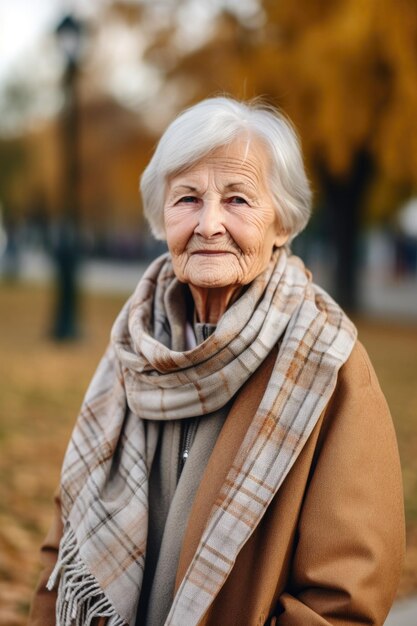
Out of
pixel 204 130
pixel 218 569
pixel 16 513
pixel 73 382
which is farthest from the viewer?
pixel 73 382

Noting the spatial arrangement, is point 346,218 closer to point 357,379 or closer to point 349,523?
point 357,379

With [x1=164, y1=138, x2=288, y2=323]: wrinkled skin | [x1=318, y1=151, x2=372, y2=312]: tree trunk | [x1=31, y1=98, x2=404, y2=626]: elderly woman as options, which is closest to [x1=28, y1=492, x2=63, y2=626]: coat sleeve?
[x1=31, y1=98, x2=404, y2=626]: elderly woman

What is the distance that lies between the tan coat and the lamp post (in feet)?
34.3

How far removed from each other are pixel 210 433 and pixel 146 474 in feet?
0.65

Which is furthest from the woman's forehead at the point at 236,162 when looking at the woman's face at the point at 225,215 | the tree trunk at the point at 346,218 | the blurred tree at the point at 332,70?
the tree trunk at the point at 346,218

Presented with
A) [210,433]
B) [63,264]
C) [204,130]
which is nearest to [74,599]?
[210,433]

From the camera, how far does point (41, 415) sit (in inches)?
280

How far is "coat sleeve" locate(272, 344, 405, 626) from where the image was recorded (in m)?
1.66

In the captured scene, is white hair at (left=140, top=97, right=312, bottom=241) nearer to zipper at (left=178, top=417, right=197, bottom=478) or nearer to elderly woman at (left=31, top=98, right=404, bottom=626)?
elderly woman at (left=31, top=98, right=404, bottom=626)

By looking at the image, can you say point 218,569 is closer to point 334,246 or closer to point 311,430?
point 311,430

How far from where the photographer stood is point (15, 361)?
9.95m

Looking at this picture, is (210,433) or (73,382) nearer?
(210,433)

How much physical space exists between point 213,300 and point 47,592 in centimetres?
96

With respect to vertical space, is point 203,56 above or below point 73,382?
above
